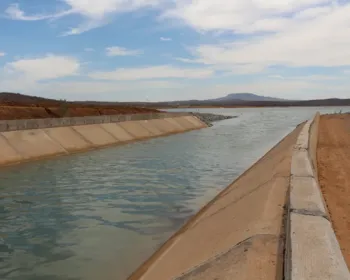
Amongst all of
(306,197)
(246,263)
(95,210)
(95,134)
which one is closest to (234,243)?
(246,263)

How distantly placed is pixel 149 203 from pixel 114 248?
478 cm

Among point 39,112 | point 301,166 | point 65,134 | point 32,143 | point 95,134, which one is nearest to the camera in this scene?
point 301,166

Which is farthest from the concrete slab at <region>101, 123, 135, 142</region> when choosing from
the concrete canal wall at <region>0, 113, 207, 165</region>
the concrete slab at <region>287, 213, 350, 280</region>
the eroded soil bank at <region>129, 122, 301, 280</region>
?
the concrete slab at <region>287, 213, 350, 280</region>

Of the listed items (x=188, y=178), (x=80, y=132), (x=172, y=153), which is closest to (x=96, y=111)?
A: (x=80, y=132)

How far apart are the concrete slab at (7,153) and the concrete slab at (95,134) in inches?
382

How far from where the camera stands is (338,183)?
13.7 meters

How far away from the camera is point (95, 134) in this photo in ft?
130

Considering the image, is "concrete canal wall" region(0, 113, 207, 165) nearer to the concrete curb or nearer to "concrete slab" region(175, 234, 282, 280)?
"concrete slab" region(175, 234, 282, 280)

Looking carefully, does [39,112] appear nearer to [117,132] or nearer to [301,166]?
[117,132]

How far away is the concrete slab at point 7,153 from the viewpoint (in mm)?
25828

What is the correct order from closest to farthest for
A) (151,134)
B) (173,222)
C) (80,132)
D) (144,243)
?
1. (144,243)
2. (173,222)
3. (80,132)
4. (151,134)

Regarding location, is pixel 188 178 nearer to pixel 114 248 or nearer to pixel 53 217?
pixel 53 217

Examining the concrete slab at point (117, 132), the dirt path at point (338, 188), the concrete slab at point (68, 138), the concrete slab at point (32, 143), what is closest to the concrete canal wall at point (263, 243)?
the dirt path at point (338, 188)

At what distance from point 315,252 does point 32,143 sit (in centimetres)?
2849
